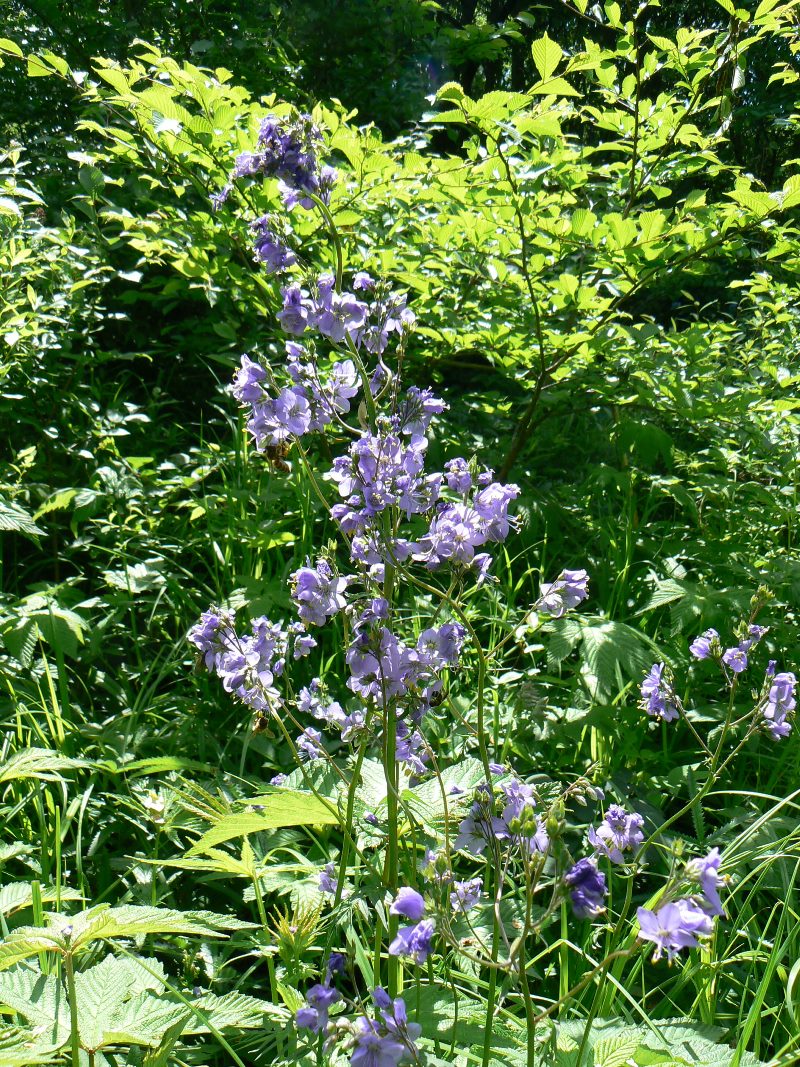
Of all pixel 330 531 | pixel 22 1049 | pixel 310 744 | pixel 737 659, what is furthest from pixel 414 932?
pixel 330 531

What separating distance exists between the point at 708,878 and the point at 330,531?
234 centimetres

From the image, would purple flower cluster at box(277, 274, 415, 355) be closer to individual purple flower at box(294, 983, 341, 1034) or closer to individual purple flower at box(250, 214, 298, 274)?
individual purple flower at box(250, 214, 298, 274)

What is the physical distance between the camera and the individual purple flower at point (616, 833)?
1.26m

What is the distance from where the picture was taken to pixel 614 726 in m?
2.24

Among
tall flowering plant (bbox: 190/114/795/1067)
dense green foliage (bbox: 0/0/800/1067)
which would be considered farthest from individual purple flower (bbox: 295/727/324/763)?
dense green foliage (bbox: 0/0/800/1067)

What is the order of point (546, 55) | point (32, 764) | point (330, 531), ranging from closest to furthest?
point (32, 764)
point (546, 55)
point (330, 531)

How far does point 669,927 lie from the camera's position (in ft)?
2.93

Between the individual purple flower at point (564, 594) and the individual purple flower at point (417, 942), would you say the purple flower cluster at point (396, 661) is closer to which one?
the individual purple flower at point (564, 594)

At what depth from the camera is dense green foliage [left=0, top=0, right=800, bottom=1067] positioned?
1.59 metres

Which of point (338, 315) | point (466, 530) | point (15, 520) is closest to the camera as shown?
point (466, 530)

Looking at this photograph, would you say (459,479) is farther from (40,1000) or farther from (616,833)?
(40,1000)

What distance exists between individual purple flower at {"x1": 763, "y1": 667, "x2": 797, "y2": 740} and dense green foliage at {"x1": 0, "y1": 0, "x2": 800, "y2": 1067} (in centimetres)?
19

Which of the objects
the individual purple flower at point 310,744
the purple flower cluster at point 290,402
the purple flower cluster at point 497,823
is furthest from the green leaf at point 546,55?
the purple flower cluster at point 497,823

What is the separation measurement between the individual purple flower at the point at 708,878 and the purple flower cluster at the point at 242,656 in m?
0.74
